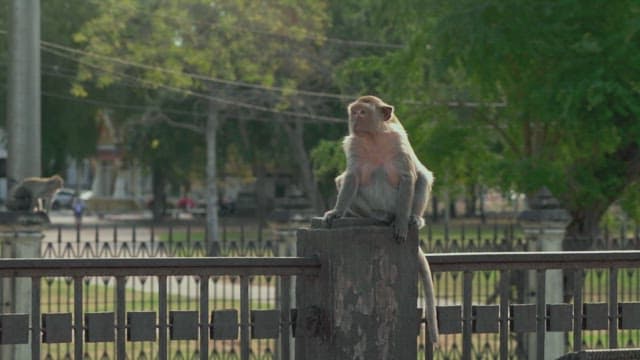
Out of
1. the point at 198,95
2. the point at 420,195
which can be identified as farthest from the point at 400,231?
the point at 198,95

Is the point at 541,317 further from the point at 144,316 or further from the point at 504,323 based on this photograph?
the point at 144,316

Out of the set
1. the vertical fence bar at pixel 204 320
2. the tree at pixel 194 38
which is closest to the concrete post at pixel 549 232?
the vertical fence bar at pixel 204 320

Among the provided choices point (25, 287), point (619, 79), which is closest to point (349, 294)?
point (25, 287)

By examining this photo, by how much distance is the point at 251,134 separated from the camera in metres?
52.6

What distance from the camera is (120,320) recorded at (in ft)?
21.1

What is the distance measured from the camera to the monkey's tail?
6562 mm

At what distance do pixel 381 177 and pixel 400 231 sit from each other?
472 millimetres

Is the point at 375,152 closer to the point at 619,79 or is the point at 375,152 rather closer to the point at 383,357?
the point at 383,357

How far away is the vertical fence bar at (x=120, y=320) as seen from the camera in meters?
6.41

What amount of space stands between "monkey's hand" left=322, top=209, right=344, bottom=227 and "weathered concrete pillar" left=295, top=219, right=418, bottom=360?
Result: 0.19ft

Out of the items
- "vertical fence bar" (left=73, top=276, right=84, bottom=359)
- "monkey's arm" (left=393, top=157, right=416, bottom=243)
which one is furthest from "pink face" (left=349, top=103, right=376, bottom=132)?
"vertical fence bar" (left=73, top=276, right=84, bottom=359)

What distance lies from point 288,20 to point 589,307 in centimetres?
2788

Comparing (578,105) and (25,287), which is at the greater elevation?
(578,105)

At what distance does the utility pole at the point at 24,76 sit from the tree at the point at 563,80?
543 centimetres
